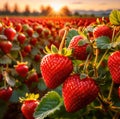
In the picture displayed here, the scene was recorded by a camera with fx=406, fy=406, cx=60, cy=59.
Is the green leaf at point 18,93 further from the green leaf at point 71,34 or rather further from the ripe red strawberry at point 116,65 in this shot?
the ripe red strawberry at point 116,65

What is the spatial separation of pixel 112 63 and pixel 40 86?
1943mm

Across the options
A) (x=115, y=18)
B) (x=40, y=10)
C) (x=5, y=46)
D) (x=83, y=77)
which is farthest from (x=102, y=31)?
(x=40, y=10)

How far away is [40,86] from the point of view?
2.87 metres

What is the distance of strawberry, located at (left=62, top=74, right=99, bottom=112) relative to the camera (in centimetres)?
96

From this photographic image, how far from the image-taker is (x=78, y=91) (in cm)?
97

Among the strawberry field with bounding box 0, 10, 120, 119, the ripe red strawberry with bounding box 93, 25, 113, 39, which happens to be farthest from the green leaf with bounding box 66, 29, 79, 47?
the ripe red strawberry with bounding box 93, 25, 113, 39

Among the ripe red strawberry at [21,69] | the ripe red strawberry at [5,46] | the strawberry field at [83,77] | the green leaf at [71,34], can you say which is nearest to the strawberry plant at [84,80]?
the strawberry field at [83,77]

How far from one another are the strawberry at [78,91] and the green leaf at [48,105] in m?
0.05

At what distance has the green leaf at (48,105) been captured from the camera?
3.31 ft

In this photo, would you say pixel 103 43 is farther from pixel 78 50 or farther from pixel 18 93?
pixel 18 93

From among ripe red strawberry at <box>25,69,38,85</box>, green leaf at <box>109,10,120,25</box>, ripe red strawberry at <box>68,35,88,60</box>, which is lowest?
ripe red strawberry at <box>25,69,38,85</box>

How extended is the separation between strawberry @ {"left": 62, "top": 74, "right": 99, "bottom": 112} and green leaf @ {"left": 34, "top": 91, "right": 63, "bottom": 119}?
5 cm

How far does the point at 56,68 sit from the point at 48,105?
10cm

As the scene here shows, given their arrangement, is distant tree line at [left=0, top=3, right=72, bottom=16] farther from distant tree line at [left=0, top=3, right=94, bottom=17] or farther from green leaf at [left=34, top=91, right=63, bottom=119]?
green leaf at [left=34, top=91, right=63, bottom=119]
